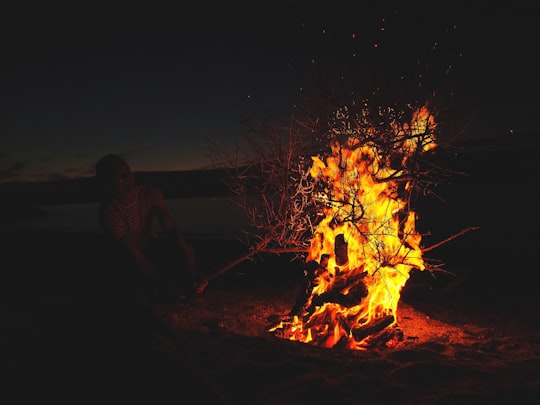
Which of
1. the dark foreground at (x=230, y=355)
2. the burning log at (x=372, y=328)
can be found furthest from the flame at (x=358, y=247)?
the dark foreground at (x=230, y=355)

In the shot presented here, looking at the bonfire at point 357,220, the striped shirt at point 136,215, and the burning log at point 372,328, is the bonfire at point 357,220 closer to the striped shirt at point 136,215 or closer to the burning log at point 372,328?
the burning log at point 372,328

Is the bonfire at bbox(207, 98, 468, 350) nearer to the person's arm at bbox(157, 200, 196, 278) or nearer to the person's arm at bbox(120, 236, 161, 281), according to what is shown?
the person's arm at bbox(157, 200, 196, 278)

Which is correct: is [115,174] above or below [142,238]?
above

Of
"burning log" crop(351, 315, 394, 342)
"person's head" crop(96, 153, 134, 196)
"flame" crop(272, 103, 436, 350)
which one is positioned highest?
"person's head" crop(96, 153, 134, 196)

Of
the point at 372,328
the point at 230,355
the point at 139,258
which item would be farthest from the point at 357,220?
the point at 139,258

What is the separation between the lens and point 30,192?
4756cm

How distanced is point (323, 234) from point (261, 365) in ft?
6.05

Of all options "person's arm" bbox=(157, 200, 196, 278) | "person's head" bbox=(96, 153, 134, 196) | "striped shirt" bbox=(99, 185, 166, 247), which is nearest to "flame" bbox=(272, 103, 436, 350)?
"person's arm" bbox=(157, 200, 196, 278)

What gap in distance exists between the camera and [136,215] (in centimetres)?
530

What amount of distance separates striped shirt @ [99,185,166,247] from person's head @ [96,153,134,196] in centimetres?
16

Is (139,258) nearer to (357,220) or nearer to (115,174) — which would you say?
(115,174)

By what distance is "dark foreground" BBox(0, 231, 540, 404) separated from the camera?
112 inches

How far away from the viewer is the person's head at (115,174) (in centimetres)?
499

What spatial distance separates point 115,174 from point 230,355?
227 centimetres
